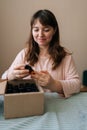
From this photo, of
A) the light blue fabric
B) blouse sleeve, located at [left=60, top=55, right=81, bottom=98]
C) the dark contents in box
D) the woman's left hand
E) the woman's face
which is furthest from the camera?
the woman's face

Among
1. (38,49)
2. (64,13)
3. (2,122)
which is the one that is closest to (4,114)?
(2,122)

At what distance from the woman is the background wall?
92 cm

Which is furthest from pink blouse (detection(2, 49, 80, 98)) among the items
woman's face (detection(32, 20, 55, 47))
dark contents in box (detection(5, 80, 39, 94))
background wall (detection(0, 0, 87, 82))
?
background wall (detection(0, 0, 87, 82))

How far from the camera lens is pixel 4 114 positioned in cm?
69

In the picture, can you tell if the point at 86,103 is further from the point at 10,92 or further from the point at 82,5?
the point at 82,5

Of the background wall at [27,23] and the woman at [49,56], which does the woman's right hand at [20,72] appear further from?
the background wall at [27,23]

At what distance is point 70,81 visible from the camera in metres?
1.01

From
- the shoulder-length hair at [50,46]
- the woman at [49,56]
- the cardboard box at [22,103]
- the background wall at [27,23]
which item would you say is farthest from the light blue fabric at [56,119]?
the background wall at [27,23]

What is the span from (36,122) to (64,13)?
1722mm

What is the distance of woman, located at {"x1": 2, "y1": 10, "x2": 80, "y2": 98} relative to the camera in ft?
3.37

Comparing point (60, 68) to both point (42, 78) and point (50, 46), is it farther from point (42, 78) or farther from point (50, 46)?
point (42, 78)

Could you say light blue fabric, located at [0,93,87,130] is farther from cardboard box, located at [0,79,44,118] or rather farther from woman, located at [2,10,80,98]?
woman, located at [2,10,80,98]

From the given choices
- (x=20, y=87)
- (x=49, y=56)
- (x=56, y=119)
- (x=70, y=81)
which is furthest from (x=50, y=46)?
(x=56, y=119)

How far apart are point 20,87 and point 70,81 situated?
34 centimetres
